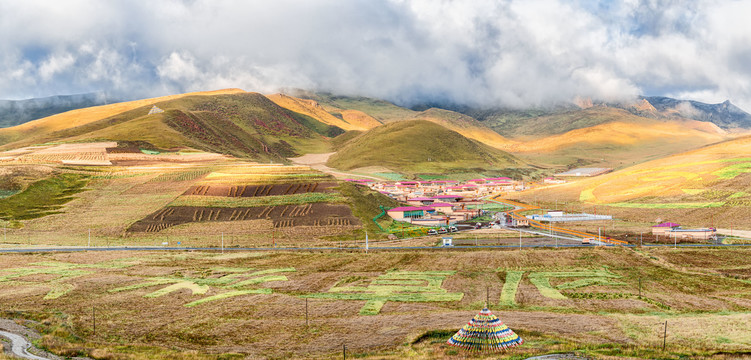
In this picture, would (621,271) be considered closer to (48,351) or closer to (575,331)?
(575,331)

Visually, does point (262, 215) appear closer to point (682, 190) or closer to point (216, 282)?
point (216, 282)

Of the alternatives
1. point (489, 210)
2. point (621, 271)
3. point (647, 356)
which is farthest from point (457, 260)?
point (489, 210)

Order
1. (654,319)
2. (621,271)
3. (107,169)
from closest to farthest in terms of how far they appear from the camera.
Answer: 1. (654,319)
2. (621,271)
3. (107,169)

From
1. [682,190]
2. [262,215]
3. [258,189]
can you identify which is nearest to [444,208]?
[258,189]

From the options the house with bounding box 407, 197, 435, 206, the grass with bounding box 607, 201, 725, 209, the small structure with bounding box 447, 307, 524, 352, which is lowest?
the small structure with bounding box 447, 307, 524, 352

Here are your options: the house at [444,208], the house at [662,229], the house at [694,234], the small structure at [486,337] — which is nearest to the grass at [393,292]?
the small structure at [486,337]

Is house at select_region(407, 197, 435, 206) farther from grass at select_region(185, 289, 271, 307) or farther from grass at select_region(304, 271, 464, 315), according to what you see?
grass at select_region(185, 289, 271, 307)

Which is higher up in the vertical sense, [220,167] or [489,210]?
[220,167]

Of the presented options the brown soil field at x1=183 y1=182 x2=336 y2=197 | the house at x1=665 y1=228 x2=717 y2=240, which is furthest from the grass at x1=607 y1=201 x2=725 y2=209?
the brown soil field at x1=183 y1=182 x2=336 y2=197
